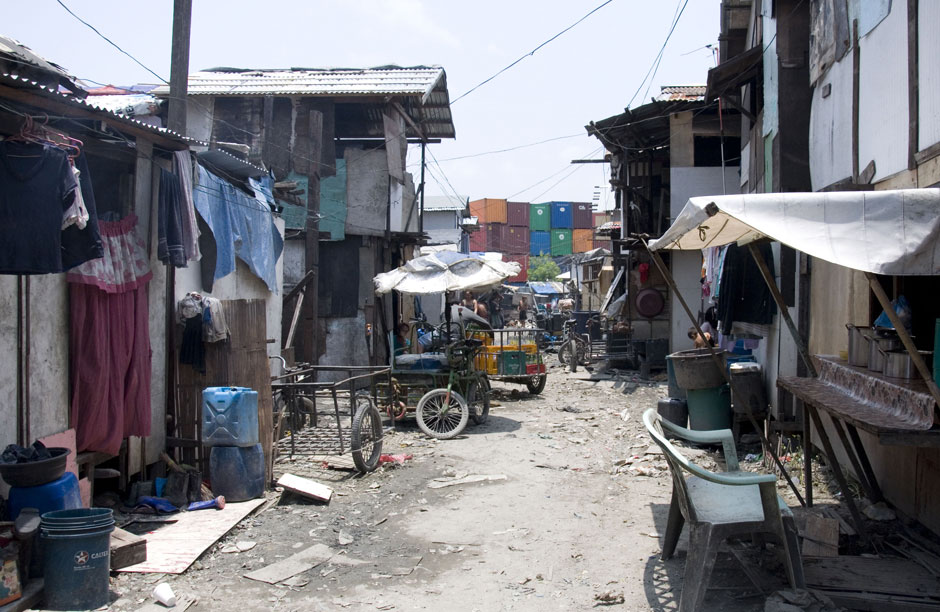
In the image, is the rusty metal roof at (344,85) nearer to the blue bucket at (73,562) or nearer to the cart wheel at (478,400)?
the cart wheel at (478,400)

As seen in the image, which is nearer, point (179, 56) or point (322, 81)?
point (179, 56)

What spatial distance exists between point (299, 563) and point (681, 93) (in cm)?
1662

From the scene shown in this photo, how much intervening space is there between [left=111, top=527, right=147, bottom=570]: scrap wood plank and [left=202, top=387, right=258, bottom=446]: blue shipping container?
167cm

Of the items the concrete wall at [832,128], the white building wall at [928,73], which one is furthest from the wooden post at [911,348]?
the concrete wall at [832,128]

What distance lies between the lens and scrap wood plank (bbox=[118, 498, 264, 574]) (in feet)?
18.3

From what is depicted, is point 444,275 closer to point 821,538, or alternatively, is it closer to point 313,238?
point 313,238

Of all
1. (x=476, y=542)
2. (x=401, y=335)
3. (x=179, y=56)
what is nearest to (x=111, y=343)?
(x=476, y=542)

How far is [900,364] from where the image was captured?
15.9ft

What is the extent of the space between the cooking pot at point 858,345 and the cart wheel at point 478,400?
6984 millimetres

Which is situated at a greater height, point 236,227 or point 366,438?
point 236,227

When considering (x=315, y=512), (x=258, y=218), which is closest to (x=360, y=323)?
(x=258, y=218)

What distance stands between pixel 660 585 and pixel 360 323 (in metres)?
12.4

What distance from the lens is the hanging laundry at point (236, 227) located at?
917cm

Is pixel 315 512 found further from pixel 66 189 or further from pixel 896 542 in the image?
pixel 896 542
